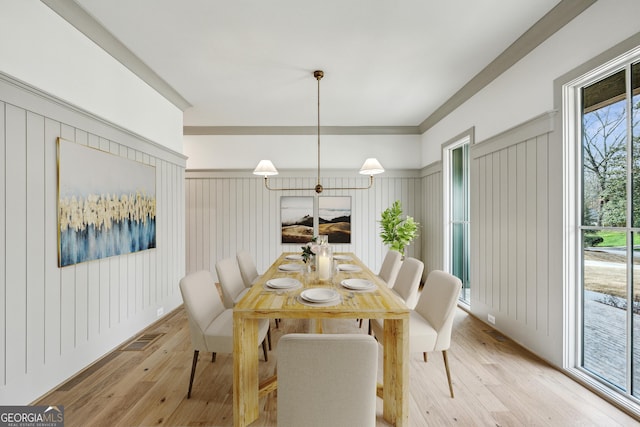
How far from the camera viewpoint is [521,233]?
2646 mm

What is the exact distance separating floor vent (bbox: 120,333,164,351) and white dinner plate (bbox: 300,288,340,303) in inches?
77.0

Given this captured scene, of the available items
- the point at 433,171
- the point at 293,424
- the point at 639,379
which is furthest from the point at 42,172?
the point at 433,171

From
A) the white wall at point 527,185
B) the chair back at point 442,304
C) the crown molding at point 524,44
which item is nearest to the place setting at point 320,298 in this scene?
the chair back at point 442,304

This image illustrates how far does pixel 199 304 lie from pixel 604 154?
3.03 meters

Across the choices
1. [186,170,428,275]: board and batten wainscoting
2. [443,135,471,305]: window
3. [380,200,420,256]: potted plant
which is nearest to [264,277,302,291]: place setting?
[380,200,420,256]: potted plant

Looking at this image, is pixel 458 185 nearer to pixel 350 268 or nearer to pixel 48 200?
pixel 350 268

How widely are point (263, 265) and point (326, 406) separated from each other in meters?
3.95

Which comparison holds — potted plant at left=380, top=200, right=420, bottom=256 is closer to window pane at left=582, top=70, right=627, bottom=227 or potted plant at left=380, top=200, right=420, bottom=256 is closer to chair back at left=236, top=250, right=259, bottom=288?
chair back at left=236, top=250, right=259, bottom=288

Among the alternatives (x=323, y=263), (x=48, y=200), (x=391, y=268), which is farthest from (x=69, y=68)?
(x=391, y=268)

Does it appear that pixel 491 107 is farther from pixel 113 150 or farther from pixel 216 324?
pixel 113 150

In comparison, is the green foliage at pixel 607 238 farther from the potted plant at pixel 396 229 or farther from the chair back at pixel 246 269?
the chair back at pixel 246 269

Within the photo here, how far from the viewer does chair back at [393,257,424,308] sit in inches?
95.0

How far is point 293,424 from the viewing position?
49.4 inches

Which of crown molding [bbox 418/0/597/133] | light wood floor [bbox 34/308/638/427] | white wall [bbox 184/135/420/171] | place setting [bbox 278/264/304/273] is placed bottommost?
light wood floor [bbox 34/308/638/427]
